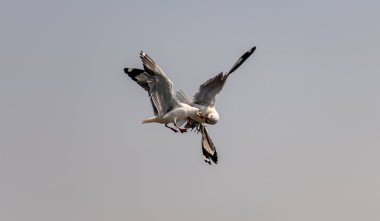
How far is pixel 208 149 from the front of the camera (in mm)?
58594

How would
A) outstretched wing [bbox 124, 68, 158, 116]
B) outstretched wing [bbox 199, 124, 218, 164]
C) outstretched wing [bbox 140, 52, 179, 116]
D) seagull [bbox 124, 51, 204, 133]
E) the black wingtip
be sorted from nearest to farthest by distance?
seagull [bbox 124, 51, 204, 133] < outstretched wing [bbox 140, 52, 179, 116] < outstretched wing [bbox 124, 68, 158, 116] < the black wingtip < outstretched wing [bbox 199, 124, 218, 164]

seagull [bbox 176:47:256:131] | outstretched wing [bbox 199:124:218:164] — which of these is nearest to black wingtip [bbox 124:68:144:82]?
seagull [bbox 176:47:256:131]

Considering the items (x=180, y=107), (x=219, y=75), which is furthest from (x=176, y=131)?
A: (x=219, y=75)

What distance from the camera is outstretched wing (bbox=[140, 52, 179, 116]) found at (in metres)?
56.1

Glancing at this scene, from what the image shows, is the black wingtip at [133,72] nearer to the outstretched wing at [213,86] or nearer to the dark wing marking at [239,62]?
the outstretched wing at [213,86]

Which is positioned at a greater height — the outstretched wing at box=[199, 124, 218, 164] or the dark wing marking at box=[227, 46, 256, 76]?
the dark wing marking at box=[227, 46, 256, 76]

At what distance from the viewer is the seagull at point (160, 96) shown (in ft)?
183

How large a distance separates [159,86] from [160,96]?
0.51m

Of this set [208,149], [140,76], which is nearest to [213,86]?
[208,149]

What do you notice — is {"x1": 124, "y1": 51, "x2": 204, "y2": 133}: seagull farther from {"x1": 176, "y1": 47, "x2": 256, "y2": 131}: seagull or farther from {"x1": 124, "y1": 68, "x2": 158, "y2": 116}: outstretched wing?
{"x1": 176, "y1": 47, "x2": 256, "y2": 131}: seagull

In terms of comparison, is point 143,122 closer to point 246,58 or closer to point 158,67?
point 158,67

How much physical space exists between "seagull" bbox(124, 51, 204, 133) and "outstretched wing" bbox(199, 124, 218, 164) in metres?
2.32

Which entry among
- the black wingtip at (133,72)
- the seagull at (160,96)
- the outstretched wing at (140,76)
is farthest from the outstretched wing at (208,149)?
the black wingtip at (133,72)

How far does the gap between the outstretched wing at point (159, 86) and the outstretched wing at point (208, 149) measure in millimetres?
3096
